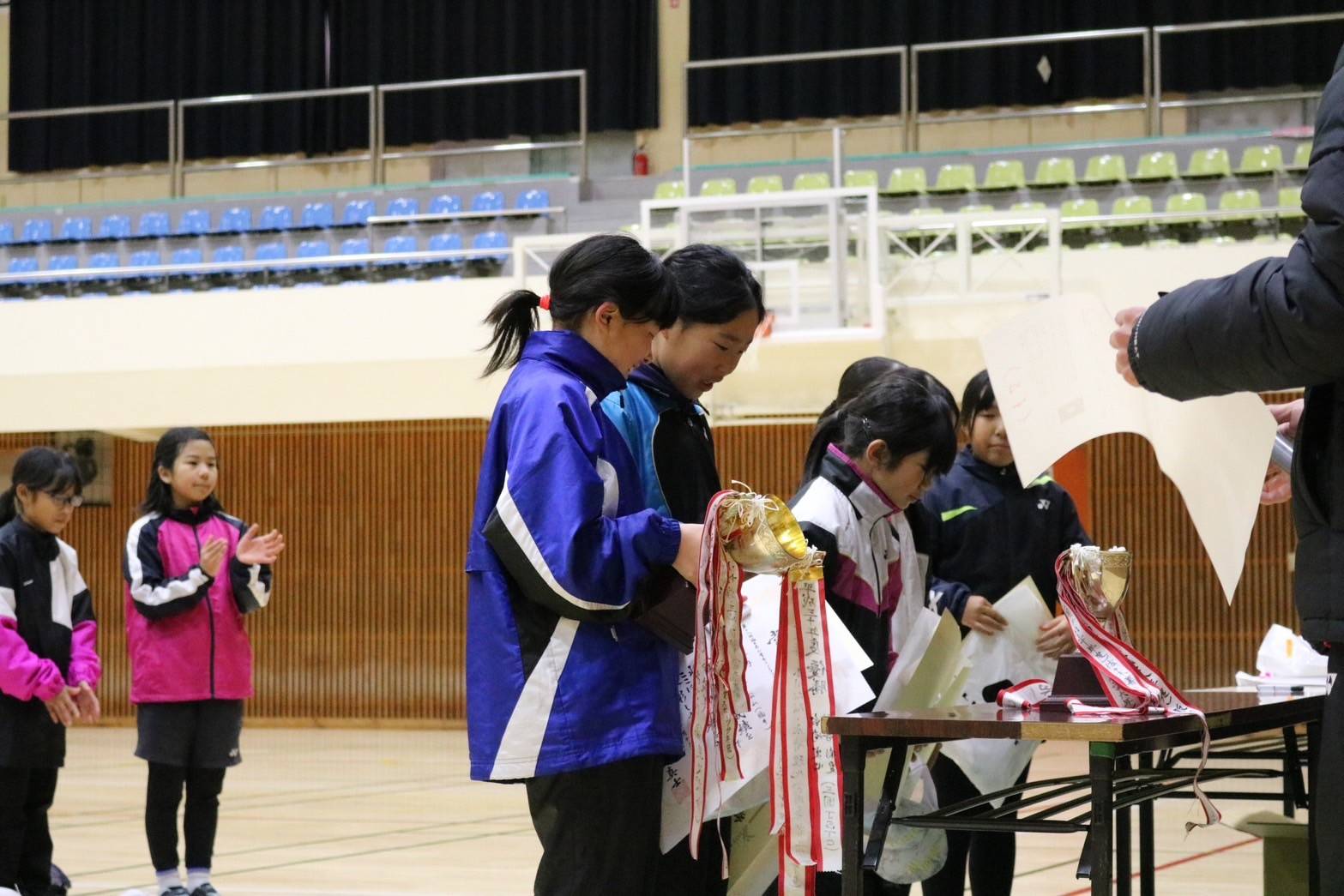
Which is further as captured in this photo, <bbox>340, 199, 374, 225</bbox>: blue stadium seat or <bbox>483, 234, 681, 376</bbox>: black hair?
<bbox>340, 199, 374, 225</bbox>: blue stadium seat

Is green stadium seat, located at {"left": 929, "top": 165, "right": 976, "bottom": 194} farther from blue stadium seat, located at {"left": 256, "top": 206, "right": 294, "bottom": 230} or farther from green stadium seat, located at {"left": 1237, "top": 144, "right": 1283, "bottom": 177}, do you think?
blue stadium seat, located at {"left": 256, "top": 206, "right": 294, "bottom": 230}

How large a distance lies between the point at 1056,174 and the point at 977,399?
7.36 m

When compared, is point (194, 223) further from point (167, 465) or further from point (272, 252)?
point (167, 465)

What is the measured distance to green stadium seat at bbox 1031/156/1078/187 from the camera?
10.3m

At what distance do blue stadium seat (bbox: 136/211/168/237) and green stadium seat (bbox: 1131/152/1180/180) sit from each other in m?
7.06

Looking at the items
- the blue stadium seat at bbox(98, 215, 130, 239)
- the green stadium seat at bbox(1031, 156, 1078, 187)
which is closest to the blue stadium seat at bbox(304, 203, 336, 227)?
the blue stadium seat at bbox(98, 215, 130, 239)

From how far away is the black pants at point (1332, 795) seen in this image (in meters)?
1.31

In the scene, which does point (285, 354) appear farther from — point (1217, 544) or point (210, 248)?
point (1217, 544)

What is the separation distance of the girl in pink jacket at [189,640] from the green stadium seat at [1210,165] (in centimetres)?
748

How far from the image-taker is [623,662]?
73.4 inches

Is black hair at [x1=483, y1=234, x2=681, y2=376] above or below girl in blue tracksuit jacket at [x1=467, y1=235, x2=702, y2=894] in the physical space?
above

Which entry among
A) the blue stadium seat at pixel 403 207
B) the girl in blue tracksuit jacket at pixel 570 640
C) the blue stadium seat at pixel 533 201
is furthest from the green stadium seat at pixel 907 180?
the girl in blue tracksuit jacket at pixel 570 640

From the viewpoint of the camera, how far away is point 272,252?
37.2 ft

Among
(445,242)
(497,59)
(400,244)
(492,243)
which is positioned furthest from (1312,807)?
(497,59)
